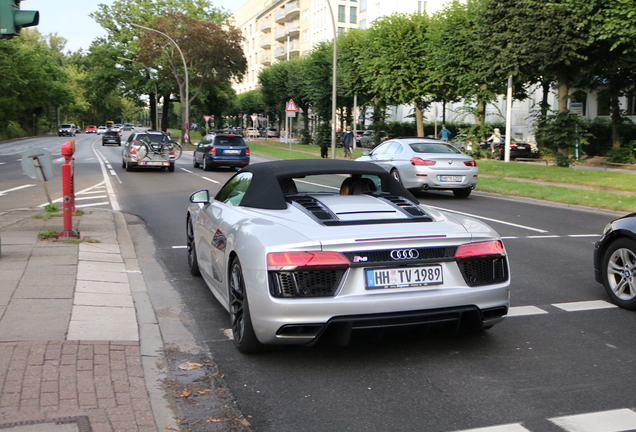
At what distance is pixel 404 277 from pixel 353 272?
35cm

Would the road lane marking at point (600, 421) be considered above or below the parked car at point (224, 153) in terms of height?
below

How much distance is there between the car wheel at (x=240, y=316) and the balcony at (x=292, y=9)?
294 feet

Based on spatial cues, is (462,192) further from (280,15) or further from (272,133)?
(280,15)

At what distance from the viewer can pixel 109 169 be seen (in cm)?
2833

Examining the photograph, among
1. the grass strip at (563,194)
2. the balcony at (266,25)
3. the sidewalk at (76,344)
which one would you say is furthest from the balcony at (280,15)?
the sidewalk at (76,344)

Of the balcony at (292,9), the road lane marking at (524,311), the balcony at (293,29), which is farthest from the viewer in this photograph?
the balcony at (293,29)

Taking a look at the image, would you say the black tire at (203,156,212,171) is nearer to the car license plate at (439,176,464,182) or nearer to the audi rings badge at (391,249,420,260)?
the car license plate at (439,176,464,182)

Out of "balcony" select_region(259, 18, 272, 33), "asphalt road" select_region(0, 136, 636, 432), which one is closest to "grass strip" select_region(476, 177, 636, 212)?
"asphalt road" select_region(0, 136, 636, 432)

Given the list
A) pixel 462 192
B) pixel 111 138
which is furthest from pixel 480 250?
pixel 111 138

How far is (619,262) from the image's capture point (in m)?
6.29

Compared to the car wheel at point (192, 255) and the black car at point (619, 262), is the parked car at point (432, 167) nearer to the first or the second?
the car wheel at point (192, 255)

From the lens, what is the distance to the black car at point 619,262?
6.05 m

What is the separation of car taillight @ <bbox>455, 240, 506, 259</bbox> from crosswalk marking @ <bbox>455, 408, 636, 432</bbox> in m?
1.25

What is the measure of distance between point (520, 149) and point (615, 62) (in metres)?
9.56
